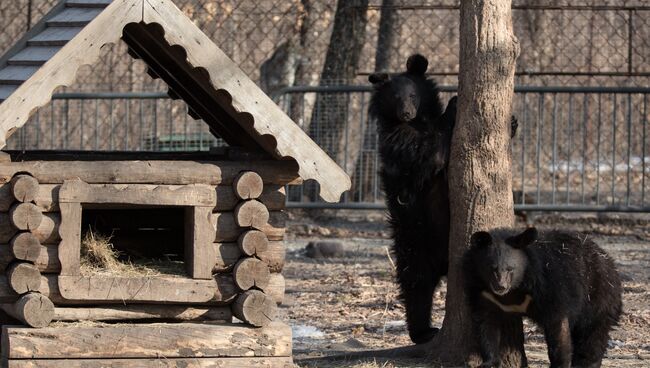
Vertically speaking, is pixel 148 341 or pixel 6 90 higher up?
pixel 6 90

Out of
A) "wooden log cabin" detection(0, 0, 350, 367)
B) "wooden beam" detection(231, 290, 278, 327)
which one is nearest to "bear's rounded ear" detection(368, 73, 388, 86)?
"wooden log cabin" detection(0, 0, 350, 367)

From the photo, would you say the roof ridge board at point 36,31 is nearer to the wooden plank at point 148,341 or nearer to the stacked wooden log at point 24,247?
the stacked wooden log at point 24,247

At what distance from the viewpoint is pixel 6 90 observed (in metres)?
5.79

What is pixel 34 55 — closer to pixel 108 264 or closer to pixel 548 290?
pixel 108 264

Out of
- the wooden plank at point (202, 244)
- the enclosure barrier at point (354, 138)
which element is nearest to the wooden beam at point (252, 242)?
the wooden plank at point (202, 244)

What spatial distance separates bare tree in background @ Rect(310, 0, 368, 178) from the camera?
1398 cm

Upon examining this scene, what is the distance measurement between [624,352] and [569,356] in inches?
55.1

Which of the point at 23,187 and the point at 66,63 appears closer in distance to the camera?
the point at 66,63

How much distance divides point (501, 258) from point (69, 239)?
→ 2.46 m

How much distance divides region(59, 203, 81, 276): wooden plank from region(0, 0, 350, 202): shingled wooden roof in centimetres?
58

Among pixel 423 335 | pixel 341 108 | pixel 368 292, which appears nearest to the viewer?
pixel 423 335

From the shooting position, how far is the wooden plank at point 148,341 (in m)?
5.87

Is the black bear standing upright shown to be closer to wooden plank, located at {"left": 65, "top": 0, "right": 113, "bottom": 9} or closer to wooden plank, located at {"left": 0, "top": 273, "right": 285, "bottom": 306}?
wooden plank, located at {"left": 0, "top": 273, "right": 285, "bottom": 306}

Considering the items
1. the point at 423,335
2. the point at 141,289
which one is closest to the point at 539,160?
the point at 423,335
